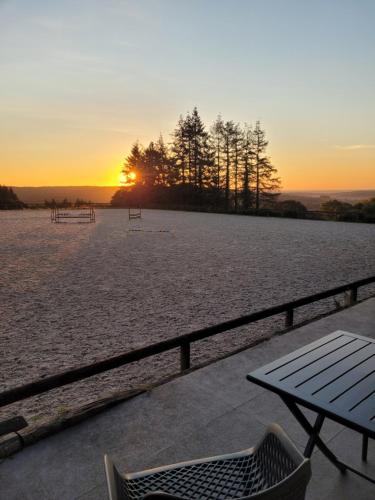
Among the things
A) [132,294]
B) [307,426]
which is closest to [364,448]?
[307,426]

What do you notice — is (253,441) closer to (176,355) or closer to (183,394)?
(183,394)

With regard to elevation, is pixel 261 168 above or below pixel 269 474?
above

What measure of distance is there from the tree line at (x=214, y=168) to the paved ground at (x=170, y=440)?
47.7 meters

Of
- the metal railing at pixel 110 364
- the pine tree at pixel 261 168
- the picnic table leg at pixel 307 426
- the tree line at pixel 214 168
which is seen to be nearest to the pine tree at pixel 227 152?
the tree line at pixel 214 168

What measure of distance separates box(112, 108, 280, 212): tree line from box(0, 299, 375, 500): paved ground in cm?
4775

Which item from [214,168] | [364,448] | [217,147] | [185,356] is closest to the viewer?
[364,448]

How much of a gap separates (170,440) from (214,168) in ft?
170

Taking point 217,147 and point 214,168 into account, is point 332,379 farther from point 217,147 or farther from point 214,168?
point 217,147

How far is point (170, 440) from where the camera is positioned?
266 cm

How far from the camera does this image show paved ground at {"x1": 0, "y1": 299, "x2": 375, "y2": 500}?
221cm

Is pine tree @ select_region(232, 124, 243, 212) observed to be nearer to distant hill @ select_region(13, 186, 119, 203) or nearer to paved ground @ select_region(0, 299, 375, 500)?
paved ground @ select_region(0, 299, 375, 500)

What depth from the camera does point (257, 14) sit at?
9.70 m

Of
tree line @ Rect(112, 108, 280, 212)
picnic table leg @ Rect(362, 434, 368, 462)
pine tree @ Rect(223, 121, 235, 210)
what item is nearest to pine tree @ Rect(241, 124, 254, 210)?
tree line @ Rect(112, 108, 280, 212)

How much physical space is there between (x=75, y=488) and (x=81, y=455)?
1.00 ft
